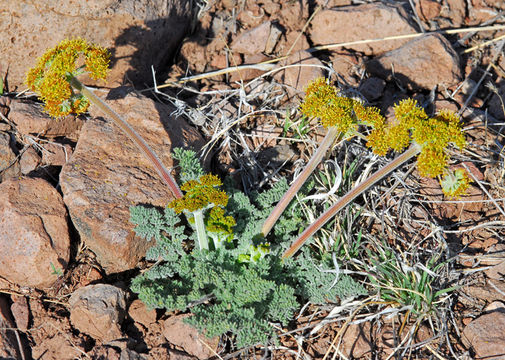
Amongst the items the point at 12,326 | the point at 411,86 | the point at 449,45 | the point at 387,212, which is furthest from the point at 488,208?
the point at 12,326

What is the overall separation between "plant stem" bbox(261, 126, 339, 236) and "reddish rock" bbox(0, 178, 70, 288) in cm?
176

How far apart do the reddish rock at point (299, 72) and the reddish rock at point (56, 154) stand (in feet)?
8.03

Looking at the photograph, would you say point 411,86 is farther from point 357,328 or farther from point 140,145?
point 140,145

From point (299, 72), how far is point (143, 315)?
121 inches

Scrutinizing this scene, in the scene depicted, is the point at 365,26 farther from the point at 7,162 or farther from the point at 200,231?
the point at 7,162

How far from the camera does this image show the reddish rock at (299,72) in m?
5.32

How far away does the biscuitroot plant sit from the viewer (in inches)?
133

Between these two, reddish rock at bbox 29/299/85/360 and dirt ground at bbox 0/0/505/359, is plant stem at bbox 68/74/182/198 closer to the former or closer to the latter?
dirt ground at bbox 0/0/505/359

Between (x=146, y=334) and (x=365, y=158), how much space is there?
268cm

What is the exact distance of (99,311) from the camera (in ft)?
12.4

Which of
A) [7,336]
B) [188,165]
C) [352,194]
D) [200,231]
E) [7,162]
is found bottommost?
[7,336]

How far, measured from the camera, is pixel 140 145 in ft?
12.4

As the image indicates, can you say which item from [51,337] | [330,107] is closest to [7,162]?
[51,337]

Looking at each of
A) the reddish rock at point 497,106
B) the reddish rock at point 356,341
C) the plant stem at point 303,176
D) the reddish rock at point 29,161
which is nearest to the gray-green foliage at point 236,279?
the plant stem at point 303,176
